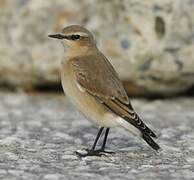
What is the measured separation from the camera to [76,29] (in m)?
7.02

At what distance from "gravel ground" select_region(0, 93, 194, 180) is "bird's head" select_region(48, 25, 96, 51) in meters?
1.01

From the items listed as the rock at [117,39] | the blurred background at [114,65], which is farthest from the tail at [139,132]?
the rock at [117,39]

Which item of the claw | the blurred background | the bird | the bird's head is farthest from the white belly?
the bird's head

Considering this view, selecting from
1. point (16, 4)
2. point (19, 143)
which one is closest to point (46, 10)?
point (16, 4)

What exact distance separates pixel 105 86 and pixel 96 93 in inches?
4.6

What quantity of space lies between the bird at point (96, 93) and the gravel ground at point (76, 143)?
0.25 metres

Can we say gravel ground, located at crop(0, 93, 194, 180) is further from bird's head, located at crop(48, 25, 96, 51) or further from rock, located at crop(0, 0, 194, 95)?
bird's head, located at crop(48, 25, 96, 51)

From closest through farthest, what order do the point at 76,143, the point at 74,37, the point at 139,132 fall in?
the point at 139,132, the point at 74,37, the point at 76,143

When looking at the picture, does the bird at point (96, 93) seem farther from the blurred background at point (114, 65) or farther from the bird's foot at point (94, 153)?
the blurred background at point (114, 65)

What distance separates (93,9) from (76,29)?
8.20 ft

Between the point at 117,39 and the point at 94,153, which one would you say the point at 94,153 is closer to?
the point at 94,153

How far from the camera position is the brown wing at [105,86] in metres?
6.39

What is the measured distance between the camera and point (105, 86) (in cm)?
661

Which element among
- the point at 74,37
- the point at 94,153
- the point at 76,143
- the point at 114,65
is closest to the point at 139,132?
the point at 94,153
